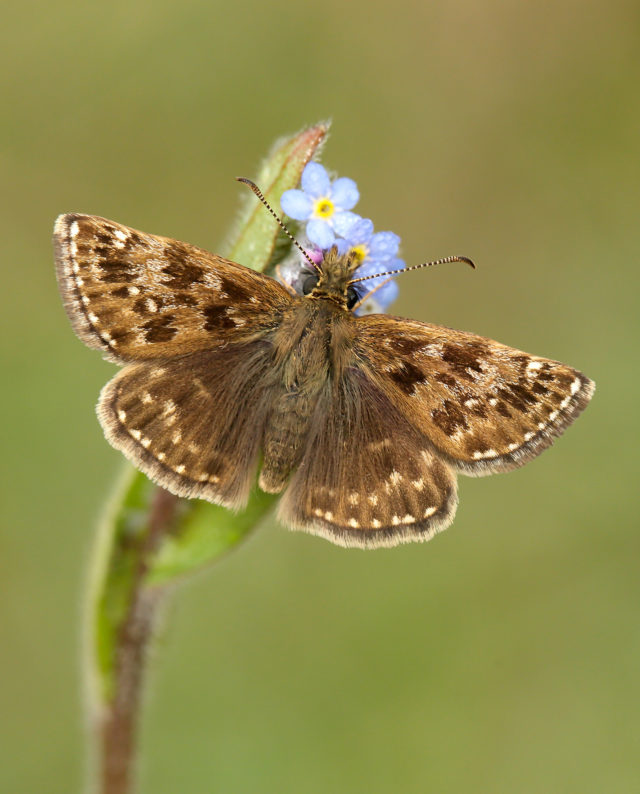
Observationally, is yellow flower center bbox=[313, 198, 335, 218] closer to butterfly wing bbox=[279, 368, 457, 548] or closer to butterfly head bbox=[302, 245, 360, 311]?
butterfly head bbox=[302, 245, 360, 311]

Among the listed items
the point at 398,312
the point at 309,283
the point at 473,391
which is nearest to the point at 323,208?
the point at 309,283

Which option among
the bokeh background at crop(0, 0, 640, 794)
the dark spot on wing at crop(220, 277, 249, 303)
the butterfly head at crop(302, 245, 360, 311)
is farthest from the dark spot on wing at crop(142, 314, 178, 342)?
the bokeh background at crop(0, 0, 640, 794)

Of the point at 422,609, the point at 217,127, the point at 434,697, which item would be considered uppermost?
the point at 217,127

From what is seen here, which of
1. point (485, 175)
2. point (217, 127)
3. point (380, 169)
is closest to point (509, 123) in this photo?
point (485, 175)

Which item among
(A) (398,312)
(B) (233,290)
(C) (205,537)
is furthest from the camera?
(A) (398,312)

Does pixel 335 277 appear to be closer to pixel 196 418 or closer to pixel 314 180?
pixel 314 180

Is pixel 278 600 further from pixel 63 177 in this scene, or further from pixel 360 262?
pixel 63 177
